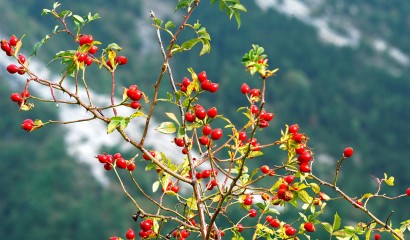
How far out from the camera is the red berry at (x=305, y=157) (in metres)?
2.44

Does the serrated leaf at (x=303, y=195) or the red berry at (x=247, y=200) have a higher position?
the red berry at (x=247, y=200)

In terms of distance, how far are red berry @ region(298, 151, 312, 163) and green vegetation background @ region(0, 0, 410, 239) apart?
7506 cm

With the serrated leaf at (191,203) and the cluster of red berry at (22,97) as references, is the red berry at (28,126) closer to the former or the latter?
the cluster of red berry at (22,97)

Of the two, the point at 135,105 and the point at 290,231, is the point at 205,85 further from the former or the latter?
the point at 290,231

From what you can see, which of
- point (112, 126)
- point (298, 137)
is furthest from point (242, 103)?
point (112, 126)

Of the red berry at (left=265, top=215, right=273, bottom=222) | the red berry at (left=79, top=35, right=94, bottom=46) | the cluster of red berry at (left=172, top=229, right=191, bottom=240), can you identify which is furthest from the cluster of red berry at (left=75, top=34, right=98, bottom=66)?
the red berry at (left=265, top=215, right=273, bottom=222)

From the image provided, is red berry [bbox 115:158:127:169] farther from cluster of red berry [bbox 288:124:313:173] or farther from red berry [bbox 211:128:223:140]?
cluster of red berry [bbox 288:124:313:173]

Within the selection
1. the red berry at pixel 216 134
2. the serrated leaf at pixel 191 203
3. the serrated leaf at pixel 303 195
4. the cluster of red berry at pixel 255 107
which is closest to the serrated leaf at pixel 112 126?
the red berry at pixel 216 134

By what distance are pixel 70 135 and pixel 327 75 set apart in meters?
41.5

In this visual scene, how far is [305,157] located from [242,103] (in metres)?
91.2

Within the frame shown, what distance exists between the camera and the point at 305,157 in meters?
2.44

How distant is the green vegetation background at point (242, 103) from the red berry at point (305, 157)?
75057 mm

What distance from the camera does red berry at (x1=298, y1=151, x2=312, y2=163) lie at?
2.44m

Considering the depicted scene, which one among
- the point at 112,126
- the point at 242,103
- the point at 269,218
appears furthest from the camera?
the point at 242,103
